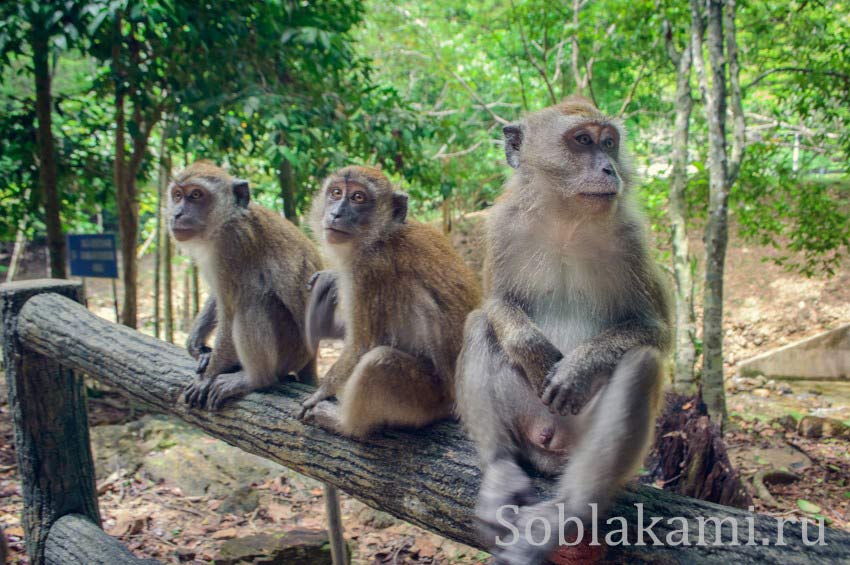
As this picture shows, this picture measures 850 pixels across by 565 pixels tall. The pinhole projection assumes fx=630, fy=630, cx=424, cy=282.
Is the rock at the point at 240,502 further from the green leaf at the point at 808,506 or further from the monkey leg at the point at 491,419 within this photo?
the green leaf at the point at 808,506

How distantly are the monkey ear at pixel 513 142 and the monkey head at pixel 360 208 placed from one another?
765mm

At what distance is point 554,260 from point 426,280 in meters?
0.81

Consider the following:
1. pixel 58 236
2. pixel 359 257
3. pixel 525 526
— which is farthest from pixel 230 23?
pixel 525 526

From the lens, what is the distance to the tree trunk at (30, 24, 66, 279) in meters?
6.72

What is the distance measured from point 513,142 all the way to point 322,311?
1705mm

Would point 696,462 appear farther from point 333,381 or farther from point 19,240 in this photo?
point 19,240

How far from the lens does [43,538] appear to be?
457cm

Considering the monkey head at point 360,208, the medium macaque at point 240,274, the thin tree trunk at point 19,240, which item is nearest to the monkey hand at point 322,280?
the medium macaque at point 240,274

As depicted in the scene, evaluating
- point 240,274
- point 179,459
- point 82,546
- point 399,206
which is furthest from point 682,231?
point 82,546

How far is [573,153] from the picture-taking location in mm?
2742

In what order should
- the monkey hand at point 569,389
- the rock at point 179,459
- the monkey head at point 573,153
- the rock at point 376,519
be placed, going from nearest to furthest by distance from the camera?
1. the monkey hand at point 569,389
2. the monkey head at point 573,153
3. the rock at point 376,519
4. the rock at point 179,459

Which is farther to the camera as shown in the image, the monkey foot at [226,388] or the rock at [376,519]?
the rock at [376,519]

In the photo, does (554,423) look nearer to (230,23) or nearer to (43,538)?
(43,538)

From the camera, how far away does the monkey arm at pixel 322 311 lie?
3.97 m
